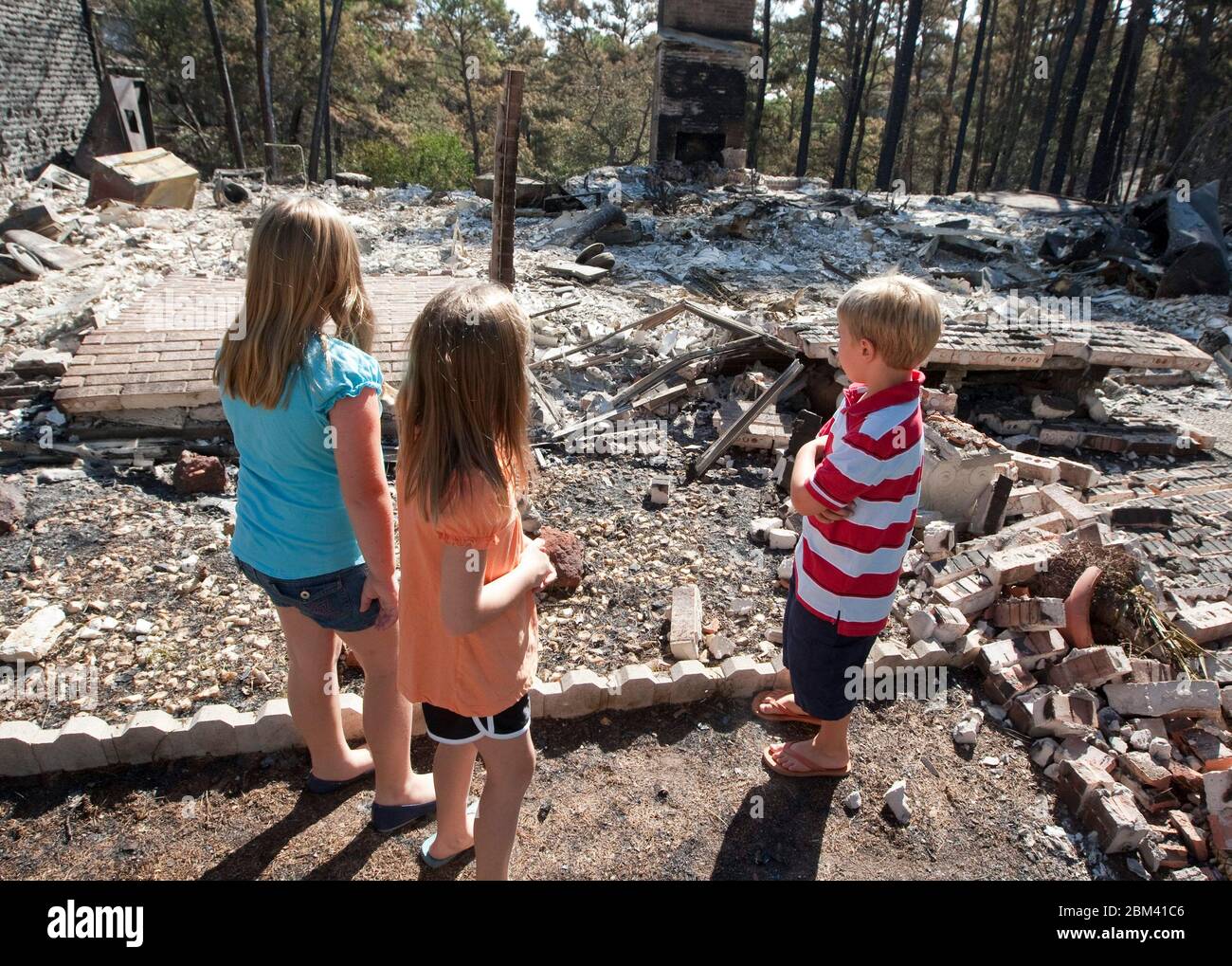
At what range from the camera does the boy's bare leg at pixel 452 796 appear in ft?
6.67

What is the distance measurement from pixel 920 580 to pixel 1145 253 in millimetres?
11397

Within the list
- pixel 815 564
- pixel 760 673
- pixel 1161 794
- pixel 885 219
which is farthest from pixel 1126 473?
pixel 885 219

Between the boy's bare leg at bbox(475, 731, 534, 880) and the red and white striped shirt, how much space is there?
105cm

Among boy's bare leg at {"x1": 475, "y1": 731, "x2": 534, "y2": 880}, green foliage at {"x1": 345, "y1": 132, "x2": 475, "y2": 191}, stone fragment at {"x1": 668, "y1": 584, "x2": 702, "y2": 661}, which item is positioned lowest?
stone fragment at {"x1": 668, "y1": 584, "x2": 702, "y2": 661}

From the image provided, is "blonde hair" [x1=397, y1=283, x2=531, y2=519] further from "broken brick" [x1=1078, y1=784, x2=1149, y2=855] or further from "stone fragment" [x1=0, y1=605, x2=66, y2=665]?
"stone fragment" [x1=0, y1=605, x2=66, y2=665]

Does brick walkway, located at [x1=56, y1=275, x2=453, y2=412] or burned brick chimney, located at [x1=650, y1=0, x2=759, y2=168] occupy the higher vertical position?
burned brick chimney, located at [x1=650, y1=0, x2=759, y2=168]

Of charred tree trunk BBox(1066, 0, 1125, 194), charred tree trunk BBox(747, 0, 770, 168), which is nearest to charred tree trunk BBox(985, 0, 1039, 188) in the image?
charred tree trunk BBox(1066, 0, 1125, 194)

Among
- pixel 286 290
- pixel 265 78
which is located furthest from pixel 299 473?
pixel 265 78

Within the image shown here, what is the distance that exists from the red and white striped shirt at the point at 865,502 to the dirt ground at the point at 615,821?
80cm

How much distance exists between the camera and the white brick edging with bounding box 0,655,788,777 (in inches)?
101

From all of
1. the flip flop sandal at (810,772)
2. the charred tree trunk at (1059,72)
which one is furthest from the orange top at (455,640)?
the charred tree trunk at (1059,72)

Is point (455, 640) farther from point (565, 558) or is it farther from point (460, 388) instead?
point (565, 558)
